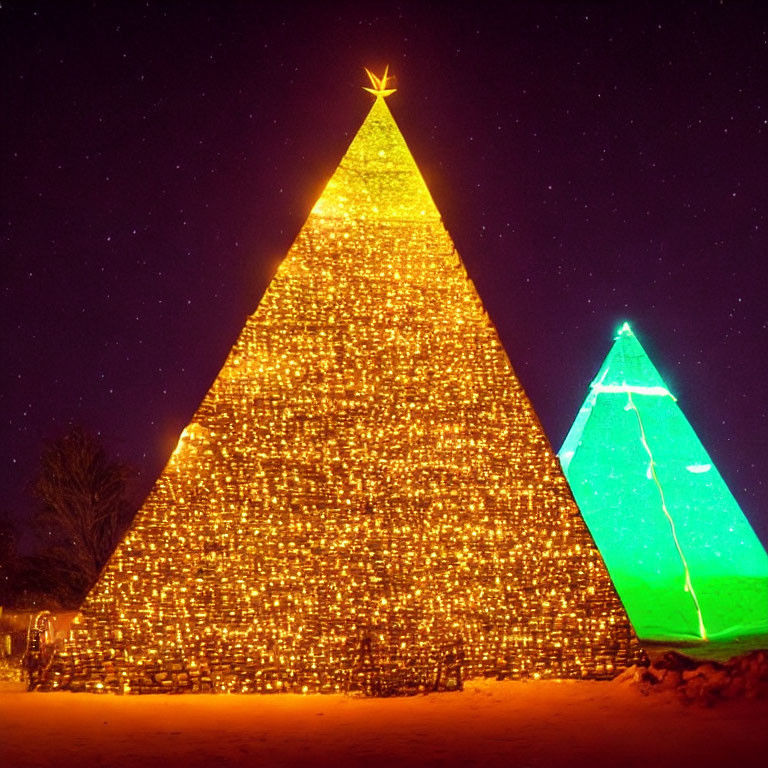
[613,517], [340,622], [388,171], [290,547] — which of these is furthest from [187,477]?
[613,517]

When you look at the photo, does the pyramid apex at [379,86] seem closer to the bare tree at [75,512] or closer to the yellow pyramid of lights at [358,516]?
the yellow pyramid of lights at [358,516]

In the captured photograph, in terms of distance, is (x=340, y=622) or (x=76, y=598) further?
(x=76, y=598)

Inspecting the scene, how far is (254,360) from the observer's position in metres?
10.0

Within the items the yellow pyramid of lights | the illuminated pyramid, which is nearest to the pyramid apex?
the yellow pyramid of lights

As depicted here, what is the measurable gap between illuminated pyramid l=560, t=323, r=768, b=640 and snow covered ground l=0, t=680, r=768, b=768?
4.87 metres

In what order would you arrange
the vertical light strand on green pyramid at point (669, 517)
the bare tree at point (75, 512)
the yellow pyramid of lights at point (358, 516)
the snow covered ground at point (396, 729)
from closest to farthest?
the snow covered ground at point (396, 729) → the yellow pyramid of lights at point (358, 516) → the vertical light strand on green pyramid at point (669, 517) → the bare tree at point (75, 512)

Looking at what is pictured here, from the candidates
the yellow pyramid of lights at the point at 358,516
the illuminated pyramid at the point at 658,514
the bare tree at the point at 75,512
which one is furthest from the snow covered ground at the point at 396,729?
the bare tree at the point at 75,512

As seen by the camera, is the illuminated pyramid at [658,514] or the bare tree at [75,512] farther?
the bare tree at [75,512]

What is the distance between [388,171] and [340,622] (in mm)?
4307

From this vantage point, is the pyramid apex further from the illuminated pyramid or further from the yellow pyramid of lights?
the illuminated pyramid

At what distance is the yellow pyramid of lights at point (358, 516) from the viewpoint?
9328 millimetres

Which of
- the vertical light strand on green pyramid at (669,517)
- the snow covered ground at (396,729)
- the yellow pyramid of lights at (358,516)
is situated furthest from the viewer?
the vertical light strand on green pyramid at (669,517)

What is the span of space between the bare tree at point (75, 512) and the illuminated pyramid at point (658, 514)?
830 cm

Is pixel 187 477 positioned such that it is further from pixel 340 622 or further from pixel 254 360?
pixel 340 622
